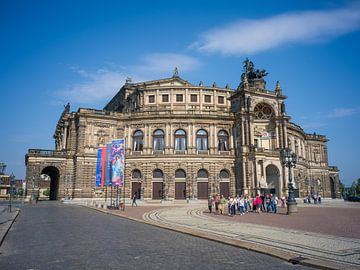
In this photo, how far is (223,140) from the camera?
182ft

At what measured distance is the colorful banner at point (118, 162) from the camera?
3381 cm

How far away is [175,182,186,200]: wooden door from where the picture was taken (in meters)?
51.7

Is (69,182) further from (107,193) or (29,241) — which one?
(29,241)

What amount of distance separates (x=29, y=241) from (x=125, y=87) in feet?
180

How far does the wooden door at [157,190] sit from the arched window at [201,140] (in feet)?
31.2

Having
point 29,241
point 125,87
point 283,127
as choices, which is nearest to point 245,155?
point 283,127

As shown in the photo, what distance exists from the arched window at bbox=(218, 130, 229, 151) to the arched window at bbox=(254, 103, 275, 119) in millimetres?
6901

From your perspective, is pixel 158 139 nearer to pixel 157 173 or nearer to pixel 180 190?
pixel 157 173

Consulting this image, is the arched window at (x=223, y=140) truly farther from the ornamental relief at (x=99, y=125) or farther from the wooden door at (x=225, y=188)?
the ornamental relief at (x=99, y=125)

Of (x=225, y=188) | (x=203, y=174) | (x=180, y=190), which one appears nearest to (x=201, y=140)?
(x=203, y=174)

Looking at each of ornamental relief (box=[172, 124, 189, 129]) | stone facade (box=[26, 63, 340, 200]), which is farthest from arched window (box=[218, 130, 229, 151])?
ornamental relief (box=[172, 124, 189, 129])

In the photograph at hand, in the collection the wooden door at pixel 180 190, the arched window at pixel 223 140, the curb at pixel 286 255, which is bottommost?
the curb at pixel 286 255

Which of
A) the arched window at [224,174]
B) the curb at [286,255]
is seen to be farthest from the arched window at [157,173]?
the curb at [286,255]

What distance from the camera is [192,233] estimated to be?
14.4m
